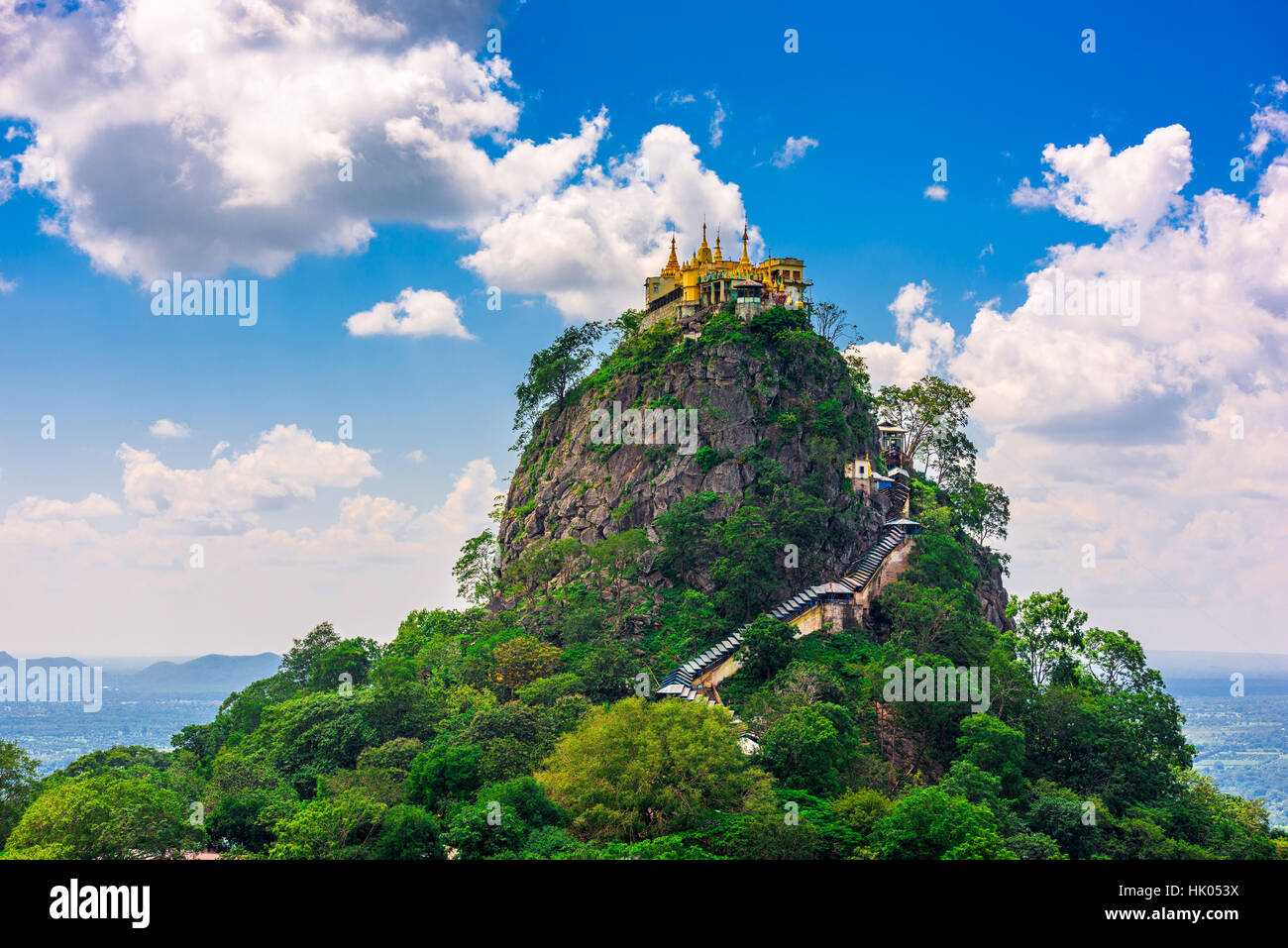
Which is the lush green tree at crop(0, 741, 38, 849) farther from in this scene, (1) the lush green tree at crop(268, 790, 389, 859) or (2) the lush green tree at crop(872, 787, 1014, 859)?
(2) the lush green tree at crop(872, 787, 1014, 859)

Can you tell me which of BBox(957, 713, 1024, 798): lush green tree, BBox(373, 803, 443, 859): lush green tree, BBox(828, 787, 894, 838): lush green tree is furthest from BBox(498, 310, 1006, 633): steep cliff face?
BBox(373, 803, 443, 859): lush green tree

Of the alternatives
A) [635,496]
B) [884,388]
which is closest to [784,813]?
[635,496]

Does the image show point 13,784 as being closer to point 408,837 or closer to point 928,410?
point 408,837

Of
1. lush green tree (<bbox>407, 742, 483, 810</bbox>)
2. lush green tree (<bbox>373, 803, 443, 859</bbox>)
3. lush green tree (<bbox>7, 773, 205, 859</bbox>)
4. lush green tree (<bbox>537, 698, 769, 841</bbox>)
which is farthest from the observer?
lush green tree (<bbox>407, 742, 483, 810</bbox>)

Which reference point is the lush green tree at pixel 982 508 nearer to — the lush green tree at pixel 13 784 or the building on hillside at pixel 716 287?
the building on hillside at pixel 716 287

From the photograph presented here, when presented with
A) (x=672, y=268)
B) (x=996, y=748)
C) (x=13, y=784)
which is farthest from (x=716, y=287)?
(x=13, y=784)

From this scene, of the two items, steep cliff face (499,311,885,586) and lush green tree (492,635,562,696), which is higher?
steep cliff face (499,311,885,586)
